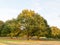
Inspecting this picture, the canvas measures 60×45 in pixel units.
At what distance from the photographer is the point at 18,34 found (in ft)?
283

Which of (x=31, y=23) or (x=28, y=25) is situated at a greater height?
(x=31, y=23)

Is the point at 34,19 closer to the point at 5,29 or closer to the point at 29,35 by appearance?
the point at 29,35

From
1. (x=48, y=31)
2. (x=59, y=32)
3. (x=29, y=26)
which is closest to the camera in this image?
(x=29, y=26)

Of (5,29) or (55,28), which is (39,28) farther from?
(5,29)

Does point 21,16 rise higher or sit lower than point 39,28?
higher

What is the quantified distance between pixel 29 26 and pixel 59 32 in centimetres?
2116

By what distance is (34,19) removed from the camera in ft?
271

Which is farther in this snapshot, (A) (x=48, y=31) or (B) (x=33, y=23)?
(A) (x=48, y=31)

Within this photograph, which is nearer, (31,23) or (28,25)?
(28,25)

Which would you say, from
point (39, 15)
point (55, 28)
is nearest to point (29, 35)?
point (39, 15)

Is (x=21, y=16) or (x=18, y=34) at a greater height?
(x=21, y=16)

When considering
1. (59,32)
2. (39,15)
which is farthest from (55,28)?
(39,15)

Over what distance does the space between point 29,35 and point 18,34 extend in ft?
15.2

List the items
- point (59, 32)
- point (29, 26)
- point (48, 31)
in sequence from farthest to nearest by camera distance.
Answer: point (59, 32) < point (48, 31) < point (29, 26)
